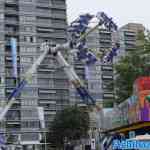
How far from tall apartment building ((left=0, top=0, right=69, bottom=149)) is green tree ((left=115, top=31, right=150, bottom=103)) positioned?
152 feet

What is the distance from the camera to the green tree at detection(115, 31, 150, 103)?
5129 centimetres

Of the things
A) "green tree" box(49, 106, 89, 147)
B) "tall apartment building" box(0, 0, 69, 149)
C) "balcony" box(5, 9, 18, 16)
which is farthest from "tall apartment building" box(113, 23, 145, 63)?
"green tree" box(49, 106, 89, 147)

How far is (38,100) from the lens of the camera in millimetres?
105062

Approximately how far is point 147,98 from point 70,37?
41.6 feet

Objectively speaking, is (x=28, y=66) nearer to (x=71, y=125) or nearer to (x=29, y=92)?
(x=29, y=92)

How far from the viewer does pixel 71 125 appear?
279 ft

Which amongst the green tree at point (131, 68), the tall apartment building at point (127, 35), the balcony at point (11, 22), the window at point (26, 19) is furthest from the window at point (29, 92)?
the green tree at point (131, 68)

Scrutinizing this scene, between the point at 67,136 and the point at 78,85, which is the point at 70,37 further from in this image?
the point at 67,136

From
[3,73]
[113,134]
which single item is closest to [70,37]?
[113,134]

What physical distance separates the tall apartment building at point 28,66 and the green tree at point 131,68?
46.2 metres

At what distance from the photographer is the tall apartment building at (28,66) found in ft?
334

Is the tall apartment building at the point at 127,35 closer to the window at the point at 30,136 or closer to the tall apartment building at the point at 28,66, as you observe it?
the tall apartment building at the point at 28,66

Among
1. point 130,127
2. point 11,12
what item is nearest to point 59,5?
point 11,12

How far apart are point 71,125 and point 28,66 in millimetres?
18024
